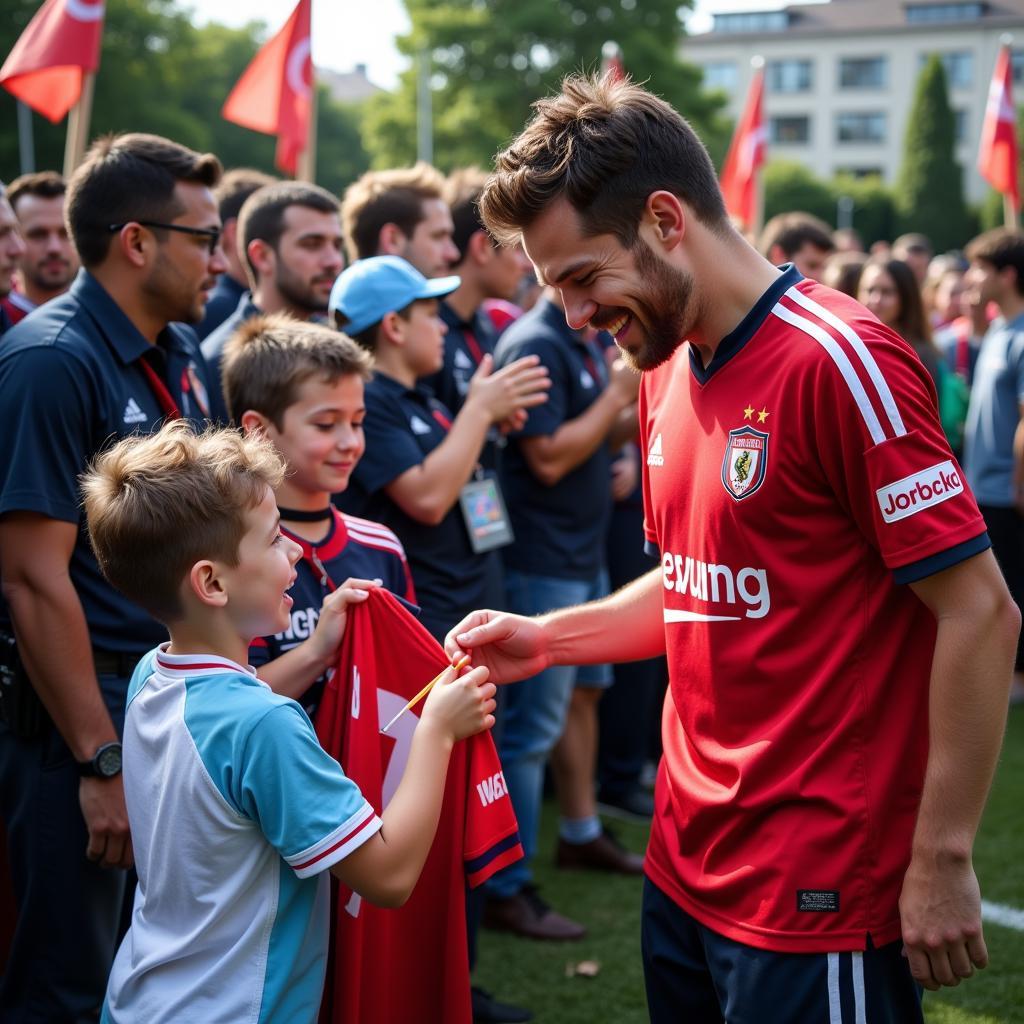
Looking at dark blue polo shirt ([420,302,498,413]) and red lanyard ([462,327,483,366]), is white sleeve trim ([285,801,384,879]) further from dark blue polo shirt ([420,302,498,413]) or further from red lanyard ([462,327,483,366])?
red lanyard ([462,327,483,366])

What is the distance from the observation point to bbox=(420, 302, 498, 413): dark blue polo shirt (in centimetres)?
449

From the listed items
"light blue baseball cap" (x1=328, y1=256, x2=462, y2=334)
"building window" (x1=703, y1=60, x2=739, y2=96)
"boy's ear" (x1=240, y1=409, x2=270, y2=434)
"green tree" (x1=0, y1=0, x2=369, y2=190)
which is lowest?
"building window" (x1=703, y1=60, x2=739, y2=96)

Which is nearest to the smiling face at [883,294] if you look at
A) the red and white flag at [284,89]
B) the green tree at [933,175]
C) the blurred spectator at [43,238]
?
the red and white flag at [284,89]

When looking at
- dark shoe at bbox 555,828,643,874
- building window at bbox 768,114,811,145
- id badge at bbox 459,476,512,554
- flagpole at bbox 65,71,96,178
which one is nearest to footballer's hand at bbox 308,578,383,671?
id badge at bbox 459,476,512,554

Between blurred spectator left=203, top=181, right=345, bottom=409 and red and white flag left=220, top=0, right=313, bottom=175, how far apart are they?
294cm

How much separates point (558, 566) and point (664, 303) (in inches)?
108

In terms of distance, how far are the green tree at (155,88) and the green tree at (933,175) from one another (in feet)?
91.9

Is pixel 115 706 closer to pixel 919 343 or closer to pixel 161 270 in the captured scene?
pixel 161 270

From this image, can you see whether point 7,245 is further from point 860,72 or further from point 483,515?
point 860,72

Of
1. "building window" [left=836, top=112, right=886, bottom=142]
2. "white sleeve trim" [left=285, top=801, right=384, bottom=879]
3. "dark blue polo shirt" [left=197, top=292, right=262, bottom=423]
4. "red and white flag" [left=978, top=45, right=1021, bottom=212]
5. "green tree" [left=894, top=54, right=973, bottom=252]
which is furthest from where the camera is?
"building window" [left=836, top=112, right=886, bottom=142]

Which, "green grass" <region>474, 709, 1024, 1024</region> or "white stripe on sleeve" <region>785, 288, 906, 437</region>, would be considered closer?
"white stripe on sleeve" <region>785, 288, 906, 437</region>

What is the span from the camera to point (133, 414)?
3.00m

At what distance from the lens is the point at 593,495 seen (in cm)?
489

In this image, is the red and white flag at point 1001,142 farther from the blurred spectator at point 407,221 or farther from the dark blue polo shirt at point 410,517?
the dark blue polo shirt at point 410,517
